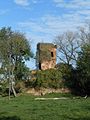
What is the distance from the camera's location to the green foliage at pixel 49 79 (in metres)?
71.8

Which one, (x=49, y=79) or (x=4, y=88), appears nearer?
(x=4, y=88)

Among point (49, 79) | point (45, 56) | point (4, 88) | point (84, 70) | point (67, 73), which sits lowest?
point (4, 88)

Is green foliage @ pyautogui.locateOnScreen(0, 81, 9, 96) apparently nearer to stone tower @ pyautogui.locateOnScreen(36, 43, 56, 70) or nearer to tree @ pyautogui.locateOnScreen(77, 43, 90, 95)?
stone tower @ pyautogui.locateOnScreen(36, 43, 56, 70)

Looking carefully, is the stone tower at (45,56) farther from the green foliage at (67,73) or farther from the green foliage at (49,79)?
the green foliage at (49,79)

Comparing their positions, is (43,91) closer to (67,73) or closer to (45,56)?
(67,73)

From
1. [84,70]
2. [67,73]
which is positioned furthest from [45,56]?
[84,70]

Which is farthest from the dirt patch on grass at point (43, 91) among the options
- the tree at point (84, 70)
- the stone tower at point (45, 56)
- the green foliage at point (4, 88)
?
the stone tower at point (45, 56)

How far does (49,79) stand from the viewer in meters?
72.6

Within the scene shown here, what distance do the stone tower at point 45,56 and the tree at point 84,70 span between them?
32.9 ft

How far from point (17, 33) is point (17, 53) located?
4.21 metres

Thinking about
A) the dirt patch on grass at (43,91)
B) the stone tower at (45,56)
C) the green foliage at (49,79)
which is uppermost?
the stone tower at (45,56)

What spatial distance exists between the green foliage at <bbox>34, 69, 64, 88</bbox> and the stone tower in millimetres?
6447

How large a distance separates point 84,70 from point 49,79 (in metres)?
7.58

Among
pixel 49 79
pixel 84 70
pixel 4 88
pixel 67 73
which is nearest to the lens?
pixel 84 70
